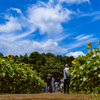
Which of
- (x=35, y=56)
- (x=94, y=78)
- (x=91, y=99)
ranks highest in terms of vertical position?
(x=35, y=56)

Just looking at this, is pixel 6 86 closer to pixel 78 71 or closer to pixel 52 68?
pixel 78 71

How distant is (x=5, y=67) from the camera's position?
7.84 m

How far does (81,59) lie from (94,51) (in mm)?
1335

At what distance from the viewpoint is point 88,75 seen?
6691 millimetres

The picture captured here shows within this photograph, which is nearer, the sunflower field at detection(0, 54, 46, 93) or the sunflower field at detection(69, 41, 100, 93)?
the sunflower field at detection(69, 41, 100, 93)

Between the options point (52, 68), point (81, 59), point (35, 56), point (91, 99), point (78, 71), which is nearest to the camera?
point (91, 99)

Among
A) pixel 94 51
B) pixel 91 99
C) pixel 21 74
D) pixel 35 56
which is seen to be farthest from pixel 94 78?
pixel 35 56

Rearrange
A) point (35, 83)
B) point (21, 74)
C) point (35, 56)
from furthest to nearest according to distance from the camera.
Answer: point (35, 56) < point (35, 83) < point (21, 74)

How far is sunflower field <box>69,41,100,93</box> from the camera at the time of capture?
6.35 meters

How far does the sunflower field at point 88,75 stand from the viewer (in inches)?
250

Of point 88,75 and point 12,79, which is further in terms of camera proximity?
point 12,79

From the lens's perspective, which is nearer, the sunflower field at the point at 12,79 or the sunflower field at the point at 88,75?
the sunflower field at the point at 88,75

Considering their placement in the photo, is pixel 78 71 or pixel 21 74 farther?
pixel 21 74

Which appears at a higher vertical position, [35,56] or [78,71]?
[35,56]
